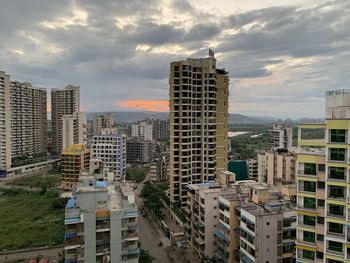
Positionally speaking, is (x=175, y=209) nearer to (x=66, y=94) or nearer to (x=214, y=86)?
(x=214, y=86)

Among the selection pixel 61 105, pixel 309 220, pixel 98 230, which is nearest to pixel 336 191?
pixel 309 220

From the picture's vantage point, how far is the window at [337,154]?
1151 cm

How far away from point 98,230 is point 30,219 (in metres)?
18.9

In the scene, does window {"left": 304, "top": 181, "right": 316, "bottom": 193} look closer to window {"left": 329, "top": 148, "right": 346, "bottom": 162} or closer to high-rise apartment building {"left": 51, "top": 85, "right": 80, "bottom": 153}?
window {"left": 329, "top": 148, "right": 346, "bottom": 162}

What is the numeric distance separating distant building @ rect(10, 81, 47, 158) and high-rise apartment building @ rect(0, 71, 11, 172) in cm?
526

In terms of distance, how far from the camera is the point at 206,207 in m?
20.0

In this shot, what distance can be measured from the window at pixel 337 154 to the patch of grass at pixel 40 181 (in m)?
39.6

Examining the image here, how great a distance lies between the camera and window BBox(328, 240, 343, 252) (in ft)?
37.2

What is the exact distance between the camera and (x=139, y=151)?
65188 mm

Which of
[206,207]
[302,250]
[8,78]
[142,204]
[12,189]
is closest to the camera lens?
[302,250]

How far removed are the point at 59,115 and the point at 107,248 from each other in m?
58.3

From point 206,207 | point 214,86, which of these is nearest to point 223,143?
point 214,86

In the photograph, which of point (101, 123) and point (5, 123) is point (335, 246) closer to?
point (5, 123)

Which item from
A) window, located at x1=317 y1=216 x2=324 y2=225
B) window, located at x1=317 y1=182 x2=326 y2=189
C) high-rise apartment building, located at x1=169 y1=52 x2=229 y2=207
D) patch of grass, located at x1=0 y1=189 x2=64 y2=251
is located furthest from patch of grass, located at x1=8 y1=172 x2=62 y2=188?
window, located at x1=317 y1=182 x2=326 y2=189
